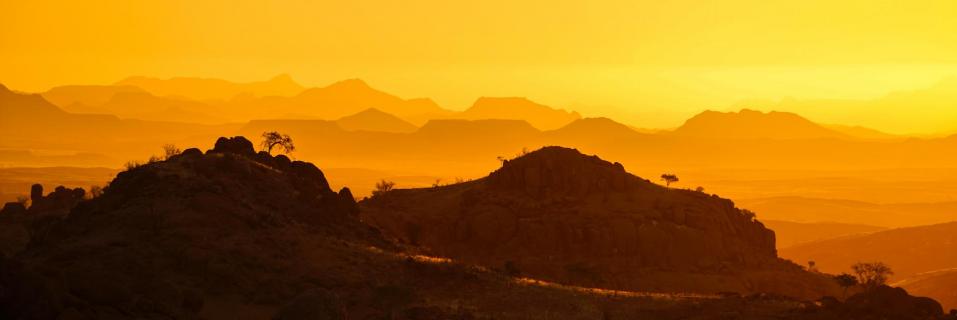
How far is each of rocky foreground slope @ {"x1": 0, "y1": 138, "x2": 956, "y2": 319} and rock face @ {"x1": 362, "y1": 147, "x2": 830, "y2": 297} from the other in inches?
471

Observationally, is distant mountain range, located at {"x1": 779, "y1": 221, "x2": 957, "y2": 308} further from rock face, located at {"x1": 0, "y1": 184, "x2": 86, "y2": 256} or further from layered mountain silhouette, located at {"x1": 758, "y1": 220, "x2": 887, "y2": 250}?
rock face, located at {"x1": 0, "y1": 184, "x2": 86, "y2": 256}

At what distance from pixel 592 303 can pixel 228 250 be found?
56.4ft

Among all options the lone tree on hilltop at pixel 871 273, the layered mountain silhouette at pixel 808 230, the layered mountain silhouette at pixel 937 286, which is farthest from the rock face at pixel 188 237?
the layered mountain silhouette at pixel 808 230

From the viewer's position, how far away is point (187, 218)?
48594 millimetres

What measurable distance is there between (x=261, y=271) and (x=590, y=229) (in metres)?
28.1

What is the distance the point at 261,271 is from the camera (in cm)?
4578

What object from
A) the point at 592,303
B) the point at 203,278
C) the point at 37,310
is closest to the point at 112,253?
the point at 203,278

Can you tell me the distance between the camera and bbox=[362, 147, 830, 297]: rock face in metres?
63.6

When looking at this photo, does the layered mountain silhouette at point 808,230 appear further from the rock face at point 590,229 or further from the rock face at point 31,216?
the rock face at point 31,216

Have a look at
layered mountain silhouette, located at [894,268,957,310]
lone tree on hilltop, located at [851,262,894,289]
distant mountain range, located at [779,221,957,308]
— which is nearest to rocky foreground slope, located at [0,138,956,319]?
lone tree on hilltop, located at [851,262,894,289]

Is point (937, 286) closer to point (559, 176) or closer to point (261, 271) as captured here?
point (559, 176)

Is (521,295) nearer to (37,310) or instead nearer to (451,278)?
(451,278)

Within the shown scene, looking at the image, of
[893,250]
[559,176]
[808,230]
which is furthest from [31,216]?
[808,230]

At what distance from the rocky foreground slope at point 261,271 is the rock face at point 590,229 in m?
12.0
